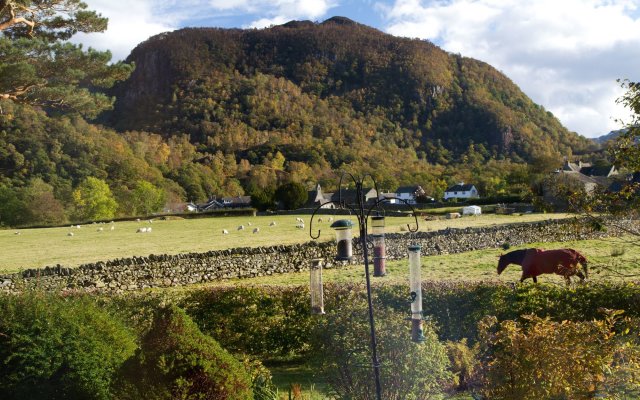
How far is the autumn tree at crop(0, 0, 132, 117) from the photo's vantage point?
645 inches

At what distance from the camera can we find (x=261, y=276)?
926 inches

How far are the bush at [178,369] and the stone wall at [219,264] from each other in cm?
1014

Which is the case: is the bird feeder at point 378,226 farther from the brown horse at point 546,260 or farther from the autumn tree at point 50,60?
the autumn tree at point 50,60

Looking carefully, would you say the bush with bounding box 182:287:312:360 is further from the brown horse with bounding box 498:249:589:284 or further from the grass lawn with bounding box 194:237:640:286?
the grass lawn with bounding box 194:237:640:286

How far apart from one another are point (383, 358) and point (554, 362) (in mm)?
1670

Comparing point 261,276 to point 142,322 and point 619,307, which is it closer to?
point 142,322

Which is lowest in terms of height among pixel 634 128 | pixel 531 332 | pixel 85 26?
pixel 531 332

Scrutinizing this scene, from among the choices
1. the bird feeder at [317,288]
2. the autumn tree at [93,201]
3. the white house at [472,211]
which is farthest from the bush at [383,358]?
the autumn tree at [93,201]

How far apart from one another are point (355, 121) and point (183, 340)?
183 metres

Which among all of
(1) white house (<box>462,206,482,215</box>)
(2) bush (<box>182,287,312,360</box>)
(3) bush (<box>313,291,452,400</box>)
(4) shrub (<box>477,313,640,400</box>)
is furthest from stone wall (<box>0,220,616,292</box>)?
(1) white house (<box>462,206,482,215</box>)

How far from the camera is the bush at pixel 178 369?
17.0ft

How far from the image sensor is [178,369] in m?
5.21

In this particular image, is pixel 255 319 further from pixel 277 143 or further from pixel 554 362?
pixel 277 143

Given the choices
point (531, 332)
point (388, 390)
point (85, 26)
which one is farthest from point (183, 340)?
point (85, 26)
